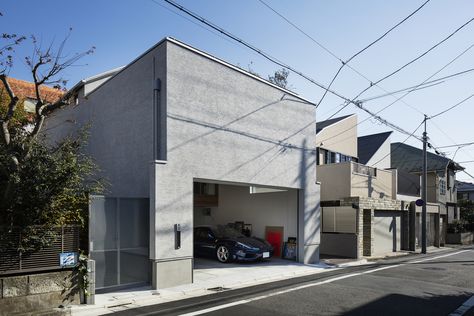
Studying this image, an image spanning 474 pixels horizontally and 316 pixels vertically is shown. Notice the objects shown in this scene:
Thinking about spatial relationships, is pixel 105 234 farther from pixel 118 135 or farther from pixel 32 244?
pixel 118 135

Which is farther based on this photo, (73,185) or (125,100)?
(125,100)

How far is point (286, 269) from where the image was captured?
1365 centimetres

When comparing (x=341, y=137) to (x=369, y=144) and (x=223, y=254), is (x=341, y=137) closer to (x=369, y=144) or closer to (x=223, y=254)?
(x=369, y=144)

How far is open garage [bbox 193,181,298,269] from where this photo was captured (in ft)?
49.4

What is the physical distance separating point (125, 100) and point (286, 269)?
25.3 ft

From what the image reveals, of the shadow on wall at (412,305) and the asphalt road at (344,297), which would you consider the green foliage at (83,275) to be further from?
the shadow on wall at (412,305)

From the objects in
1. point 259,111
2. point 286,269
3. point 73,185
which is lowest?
point 286,269

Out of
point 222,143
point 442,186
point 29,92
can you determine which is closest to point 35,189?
point 222,143

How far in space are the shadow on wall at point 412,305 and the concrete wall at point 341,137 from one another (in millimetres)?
12408

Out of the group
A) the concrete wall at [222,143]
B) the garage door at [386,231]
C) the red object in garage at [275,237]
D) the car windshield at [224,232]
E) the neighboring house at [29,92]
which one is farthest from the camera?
the neighboring house at [29,92]

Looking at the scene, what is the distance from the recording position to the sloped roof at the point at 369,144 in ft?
93.8

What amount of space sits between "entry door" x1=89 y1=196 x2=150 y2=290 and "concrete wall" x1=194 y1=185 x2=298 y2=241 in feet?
22.9

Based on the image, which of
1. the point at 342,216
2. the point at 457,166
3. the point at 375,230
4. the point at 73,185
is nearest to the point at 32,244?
the point at 73,185

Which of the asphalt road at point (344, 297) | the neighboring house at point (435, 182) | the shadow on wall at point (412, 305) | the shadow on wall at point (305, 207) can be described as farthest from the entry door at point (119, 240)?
the neighboring house at point (435, 182)
